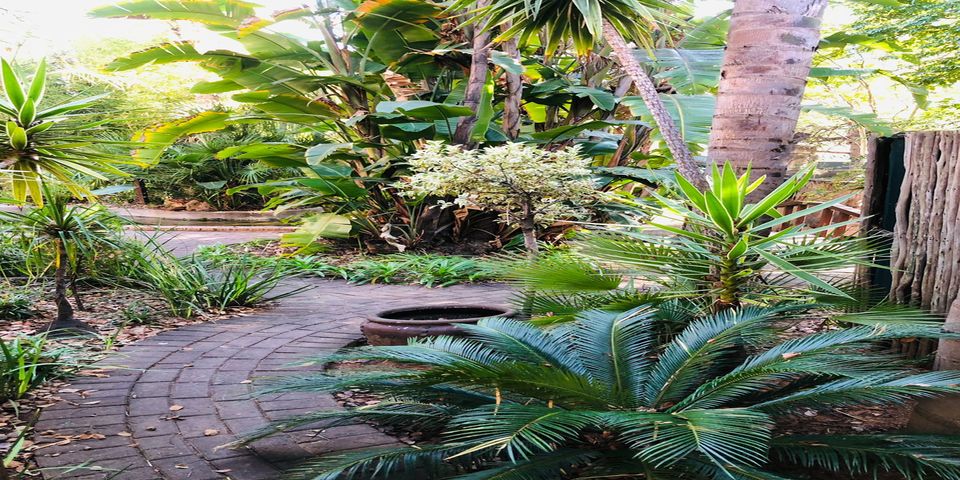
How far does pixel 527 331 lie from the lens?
2809 millimetres

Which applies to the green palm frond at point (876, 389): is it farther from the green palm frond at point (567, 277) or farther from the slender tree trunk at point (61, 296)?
the slender tree trunk at point (61, 296)

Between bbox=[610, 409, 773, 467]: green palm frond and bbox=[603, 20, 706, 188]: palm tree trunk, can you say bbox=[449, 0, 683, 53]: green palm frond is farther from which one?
bbox=[610, 409, 773, 467]: green palm frond

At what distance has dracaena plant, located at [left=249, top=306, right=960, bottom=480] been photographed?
6.30 ft

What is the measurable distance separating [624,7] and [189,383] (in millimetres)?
3142

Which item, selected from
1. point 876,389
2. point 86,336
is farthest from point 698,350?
point 86,336

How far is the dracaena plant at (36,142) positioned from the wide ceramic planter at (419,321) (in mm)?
1701

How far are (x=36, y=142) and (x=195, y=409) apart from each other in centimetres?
123

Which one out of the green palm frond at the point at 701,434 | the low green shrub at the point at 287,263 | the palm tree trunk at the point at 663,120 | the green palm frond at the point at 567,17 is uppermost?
the green palm frond at the point at 567,17

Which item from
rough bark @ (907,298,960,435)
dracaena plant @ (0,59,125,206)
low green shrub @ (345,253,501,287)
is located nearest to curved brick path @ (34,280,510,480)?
dracaena plant @ (0,59,125,206)

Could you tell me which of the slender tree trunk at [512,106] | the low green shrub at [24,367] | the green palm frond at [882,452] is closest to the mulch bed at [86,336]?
the low green shrub at [24,367]

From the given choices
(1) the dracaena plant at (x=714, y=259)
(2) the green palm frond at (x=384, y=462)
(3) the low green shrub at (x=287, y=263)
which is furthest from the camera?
(3) the low green shrub at (x=287, y=263)

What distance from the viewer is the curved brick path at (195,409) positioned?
2.43 meters

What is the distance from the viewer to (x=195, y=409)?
2975mm

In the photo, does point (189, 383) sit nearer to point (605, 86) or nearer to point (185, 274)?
point (185, 274)
